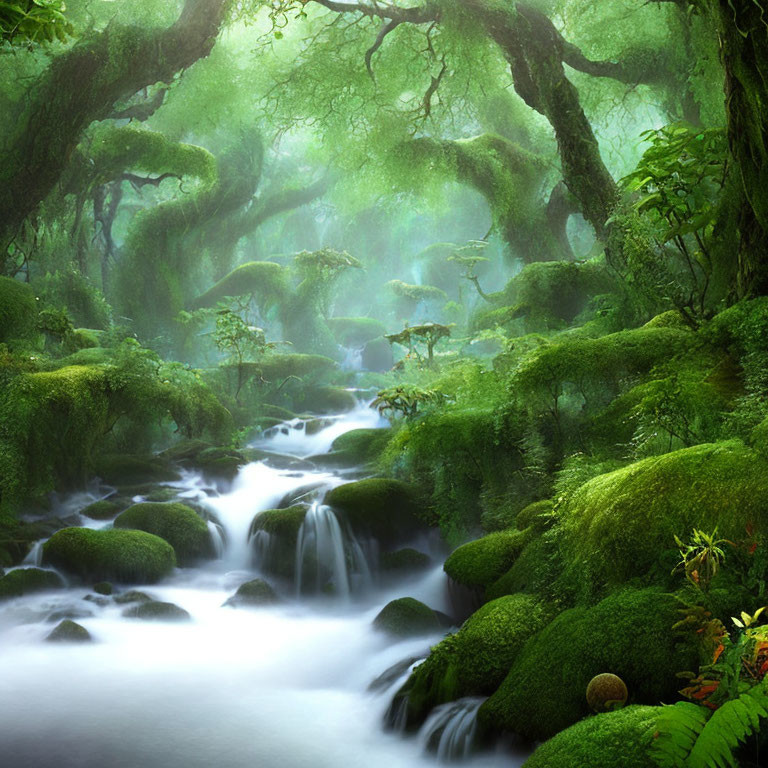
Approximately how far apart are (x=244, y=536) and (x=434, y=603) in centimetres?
322

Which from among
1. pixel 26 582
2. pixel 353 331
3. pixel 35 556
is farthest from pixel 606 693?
pixel 353 331

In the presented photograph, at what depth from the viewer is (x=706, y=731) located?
203 centimetres

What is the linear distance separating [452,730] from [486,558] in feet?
5.36

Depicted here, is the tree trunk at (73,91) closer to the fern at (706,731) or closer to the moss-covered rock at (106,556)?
the moss-covered rock at (106,556)

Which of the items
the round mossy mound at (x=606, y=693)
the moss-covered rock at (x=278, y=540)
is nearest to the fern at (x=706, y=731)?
the round mossy mound at (x=606, y=693)

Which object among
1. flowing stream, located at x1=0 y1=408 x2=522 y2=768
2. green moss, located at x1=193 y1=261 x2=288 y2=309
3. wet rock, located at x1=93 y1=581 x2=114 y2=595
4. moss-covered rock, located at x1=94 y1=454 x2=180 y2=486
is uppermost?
green moss, located at x1=193 y1=261 x2=288 y2=309

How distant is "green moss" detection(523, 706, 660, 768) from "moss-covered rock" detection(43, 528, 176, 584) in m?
5.39

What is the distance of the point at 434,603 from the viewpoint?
6008mm

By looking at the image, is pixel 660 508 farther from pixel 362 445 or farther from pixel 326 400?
pixel 326 400

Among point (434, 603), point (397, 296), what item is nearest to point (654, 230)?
point (434, 603)

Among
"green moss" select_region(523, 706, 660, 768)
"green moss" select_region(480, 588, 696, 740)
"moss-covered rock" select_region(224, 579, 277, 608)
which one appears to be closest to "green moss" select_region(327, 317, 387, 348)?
"moss-covered rock" select_region(224, 579, 277, 608)

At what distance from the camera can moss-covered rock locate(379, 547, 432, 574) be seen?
693 cm

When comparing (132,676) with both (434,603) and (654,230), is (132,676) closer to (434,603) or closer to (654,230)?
(434,603)

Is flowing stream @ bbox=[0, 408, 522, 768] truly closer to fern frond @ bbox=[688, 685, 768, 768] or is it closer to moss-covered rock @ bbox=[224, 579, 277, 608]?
moss-covered rock @ bbox=[224, 579, 277, 608]
